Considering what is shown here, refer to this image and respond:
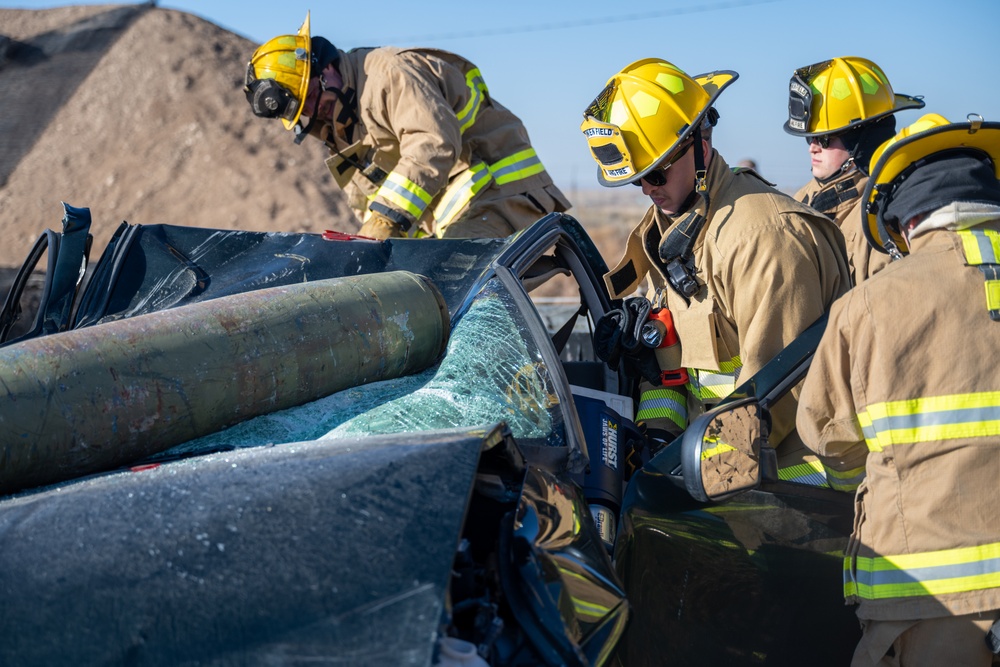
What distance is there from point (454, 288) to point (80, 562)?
70.2 inches

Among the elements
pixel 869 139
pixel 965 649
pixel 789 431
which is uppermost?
pixel 869 139

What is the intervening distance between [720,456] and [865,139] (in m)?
3.11

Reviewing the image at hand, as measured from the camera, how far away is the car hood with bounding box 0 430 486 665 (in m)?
1.46

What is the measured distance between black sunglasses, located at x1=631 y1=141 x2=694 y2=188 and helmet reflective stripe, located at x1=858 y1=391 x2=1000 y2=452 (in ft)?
4.30

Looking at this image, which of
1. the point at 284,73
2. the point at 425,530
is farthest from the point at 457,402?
the point at 284,73

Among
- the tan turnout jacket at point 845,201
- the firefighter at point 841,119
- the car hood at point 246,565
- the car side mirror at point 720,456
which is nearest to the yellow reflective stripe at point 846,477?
the car side mirror at point 720,456

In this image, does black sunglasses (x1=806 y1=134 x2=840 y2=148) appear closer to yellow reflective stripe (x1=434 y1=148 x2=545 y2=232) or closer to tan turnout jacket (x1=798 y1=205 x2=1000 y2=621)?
yellow reflective stripe (x1=434 y1=148 x2=545 y2=232)

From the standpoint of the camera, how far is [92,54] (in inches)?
794

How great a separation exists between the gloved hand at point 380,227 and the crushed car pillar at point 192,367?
1.91m

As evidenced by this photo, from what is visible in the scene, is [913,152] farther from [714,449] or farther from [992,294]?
[714,449]

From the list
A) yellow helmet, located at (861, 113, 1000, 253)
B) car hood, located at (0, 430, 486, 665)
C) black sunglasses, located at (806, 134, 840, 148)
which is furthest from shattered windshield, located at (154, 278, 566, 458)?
black sunglasses, located at (806, 134, 840, 148)

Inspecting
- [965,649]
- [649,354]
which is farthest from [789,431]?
[965,649]

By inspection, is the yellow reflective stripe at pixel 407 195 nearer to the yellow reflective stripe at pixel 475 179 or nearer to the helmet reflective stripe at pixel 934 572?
the yellow reflective stripe at pixel 475 179

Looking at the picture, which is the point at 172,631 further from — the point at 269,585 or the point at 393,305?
the point at 393,305
